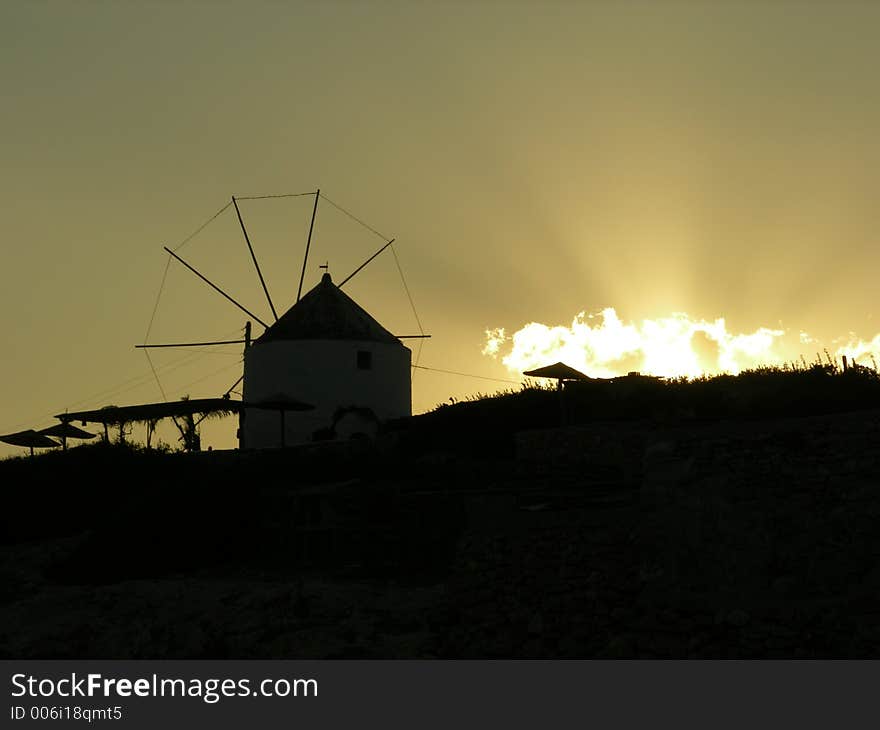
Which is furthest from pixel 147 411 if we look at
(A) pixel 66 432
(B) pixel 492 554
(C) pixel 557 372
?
(B) pixel 492 554

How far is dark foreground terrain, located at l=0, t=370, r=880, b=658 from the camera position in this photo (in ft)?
32.4

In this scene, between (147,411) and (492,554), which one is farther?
(147,411)

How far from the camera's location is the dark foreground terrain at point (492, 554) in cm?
988

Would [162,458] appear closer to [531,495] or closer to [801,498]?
[531,495]

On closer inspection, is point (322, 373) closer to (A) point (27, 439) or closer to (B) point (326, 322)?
(B) point (326, 322)

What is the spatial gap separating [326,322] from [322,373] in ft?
6.08

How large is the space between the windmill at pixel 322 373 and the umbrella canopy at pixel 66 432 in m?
4.16

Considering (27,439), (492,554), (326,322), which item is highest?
(326,322)

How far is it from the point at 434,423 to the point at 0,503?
969 centimetres

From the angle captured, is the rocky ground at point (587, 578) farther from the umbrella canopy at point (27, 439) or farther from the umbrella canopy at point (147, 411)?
the umbrella canopy at point (27, 439)

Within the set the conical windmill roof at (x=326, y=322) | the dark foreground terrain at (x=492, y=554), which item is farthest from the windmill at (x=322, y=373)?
the dark foreground terrain at (x=492, y=554)

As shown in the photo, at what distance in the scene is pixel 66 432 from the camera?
30062 millimetres
